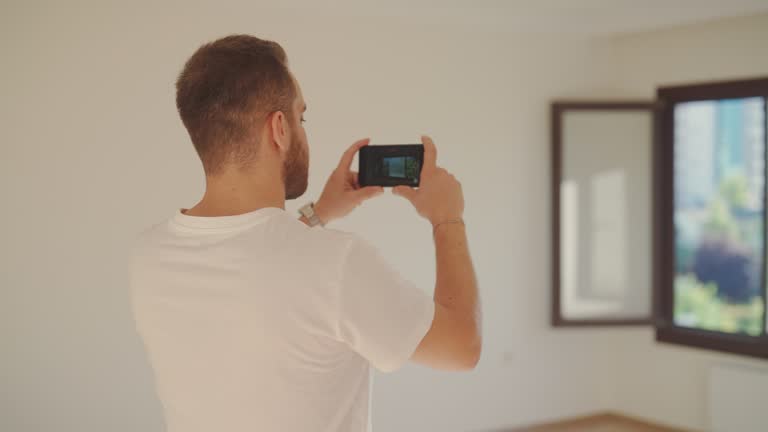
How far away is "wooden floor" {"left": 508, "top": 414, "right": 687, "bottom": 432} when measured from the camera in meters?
5.25

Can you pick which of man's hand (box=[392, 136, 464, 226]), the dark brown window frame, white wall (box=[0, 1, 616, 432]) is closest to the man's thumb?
man's hand (box=[392, 136, 464, 226])

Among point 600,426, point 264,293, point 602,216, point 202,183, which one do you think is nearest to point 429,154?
point 264,293

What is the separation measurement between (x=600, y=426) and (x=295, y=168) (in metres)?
4.78

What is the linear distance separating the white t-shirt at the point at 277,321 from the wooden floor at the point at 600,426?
445cm

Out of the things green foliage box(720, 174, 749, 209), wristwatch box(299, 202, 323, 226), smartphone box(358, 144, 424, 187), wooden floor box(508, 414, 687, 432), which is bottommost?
wooden floor box(508, 414, 687, 432)

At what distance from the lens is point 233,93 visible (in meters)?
1.05

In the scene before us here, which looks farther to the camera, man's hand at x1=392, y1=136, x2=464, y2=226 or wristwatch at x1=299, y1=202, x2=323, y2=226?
wristwatch at x1=299, y1=202, x2=323, y2=226

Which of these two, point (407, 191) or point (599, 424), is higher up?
point (407, 191)

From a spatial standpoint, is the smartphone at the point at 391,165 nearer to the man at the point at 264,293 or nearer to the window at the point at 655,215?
the man at the point at 264,293

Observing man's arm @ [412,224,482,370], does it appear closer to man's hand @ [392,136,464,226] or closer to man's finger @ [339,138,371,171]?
man's hand @ [392,136,464,226]

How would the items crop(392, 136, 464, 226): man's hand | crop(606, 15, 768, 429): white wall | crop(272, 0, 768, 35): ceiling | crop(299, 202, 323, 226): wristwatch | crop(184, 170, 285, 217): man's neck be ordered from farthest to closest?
1. crop(606, 15, 768, 429): white wall
2. crop(272, 0, 768, 35): ceiling
3. crop(299, 202, 323, 226): wristwatch
4. crop(392, 136, 464, 226): man's hand
5. crop(184, 170, 285, 217): man's neck

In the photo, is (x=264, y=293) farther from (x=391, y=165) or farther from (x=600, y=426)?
(x=600, y=426)

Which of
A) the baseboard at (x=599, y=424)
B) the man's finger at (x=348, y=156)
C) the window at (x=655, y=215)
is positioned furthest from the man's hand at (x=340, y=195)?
the baseboard at (x=599, y=424)

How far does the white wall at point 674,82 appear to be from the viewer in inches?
191
